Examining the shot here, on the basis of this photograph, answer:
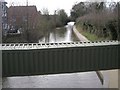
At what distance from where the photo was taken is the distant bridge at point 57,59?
93.7 inches

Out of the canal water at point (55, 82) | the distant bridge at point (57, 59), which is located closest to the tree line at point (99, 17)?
the canal water at point (55, 82)

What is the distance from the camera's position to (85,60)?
2.55 m

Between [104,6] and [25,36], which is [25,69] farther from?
[104,6]

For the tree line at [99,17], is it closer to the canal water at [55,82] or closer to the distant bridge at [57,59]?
the canal water at [55,82]

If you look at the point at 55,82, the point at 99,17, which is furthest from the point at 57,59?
the point at 99,17

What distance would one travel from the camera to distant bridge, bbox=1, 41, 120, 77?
238 centimetres

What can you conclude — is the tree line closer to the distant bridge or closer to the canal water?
the canal water

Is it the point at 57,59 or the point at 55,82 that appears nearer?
the point at 57,59

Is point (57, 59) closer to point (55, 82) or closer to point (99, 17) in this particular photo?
point (55, 82)

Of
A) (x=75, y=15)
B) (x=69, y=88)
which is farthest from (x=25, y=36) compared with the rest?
(x=75, y=15)

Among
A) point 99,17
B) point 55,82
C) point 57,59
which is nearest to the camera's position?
point 57,59

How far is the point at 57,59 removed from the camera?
2.47m

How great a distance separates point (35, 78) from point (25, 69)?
2.24 metres

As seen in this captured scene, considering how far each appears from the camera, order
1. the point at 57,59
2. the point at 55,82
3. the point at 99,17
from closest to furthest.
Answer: the point at 57,59 → the point at 55,82 → the point at 99,17
